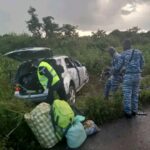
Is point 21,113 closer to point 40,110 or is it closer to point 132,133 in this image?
point 40,110

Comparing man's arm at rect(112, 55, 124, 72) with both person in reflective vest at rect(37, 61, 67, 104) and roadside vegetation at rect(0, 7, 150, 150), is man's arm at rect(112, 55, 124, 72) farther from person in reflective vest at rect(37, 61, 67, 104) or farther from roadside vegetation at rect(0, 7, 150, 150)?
person in reflective vest at rect(37, 61, 67, 104)

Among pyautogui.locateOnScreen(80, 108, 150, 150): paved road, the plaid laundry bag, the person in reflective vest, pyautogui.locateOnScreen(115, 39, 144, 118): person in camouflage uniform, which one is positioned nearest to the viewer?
the plaid laundry bag

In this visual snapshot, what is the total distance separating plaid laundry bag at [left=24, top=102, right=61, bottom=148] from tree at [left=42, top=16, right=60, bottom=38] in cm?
1953

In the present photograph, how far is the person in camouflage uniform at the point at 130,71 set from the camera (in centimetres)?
1084

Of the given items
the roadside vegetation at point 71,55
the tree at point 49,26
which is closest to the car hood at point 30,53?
the roadside vegetation at point 71,55

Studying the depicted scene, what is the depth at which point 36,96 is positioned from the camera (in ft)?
40.0


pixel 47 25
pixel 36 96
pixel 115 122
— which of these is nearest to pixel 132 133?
pixel 115 122

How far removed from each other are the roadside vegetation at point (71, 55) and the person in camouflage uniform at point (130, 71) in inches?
14.7

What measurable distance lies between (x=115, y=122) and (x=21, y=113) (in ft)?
8.80

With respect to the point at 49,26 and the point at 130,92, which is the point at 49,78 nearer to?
the point at 130,92

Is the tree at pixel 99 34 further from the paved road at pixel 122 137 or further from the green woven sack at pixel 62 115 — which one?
the green woven sack at pixel 62 115

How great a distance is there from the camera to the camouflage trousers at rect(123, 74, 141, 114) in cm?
1086

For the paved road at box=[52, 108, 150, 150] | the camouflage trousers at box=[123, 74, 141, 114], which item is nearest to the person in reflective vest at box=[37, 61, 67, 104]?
the paved road at box=[52, 108, 150, 150]

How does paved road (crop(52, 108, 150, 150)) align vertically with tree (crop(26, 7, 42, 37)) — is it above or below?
below
